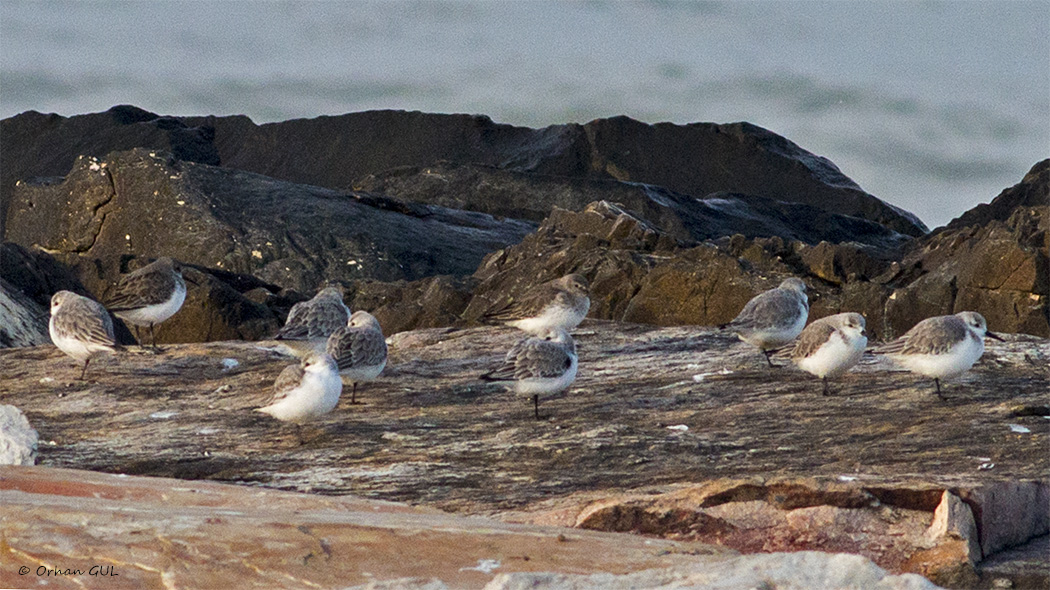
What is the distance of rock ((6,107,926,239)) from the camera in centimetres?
5041

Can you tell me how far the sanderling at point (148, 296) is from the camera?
53.2 ft

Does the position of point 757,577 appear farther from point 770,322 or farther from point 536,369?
point 770,322

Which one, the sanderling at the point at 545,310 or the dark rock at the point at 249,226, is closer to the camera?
the sanderling at the point at 545,310

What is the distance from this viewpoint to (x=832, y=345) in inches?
496

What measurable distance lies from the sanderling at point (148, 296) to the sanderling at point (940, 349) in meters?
9.01

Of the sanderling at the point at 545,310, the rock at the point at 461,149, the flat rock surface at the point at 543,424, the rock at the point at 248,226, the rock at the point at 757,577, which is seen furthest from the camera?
the rock at the point at 461,149

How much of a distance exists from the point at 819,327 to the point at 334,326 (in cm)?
558

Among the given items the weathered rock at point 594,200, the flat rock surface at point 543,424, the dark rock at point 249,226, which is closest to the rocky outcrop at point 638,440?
the flat rock surface at point 543,424

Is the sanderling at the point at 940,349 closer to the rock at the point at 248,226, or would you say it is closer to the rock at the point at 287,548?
the rock at the point at 287,548

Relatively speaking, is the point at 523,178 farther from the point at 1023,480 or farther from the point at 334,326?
the point at 1023,480

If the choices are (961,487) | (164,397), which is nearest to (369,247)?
(164,397)

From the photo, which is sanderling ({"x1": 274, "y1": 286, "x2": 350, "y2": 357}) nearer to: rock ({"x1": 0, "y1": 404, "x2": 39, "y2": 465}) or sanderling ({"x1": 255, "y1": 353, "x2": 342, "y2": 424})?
sanderling ({"x1": 255, "y1": 353, "x2": 342, "y2": 424})

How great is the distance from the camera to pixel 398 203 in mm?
36625

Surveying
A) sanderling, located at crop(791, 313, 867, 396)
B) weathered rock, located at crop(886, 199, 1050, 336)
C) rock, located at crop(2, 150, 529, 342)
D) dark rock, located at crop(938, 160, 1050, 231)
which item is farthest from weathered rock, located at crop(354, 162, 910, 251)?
sanderling, located at crop(791, 313, 867, 396)
